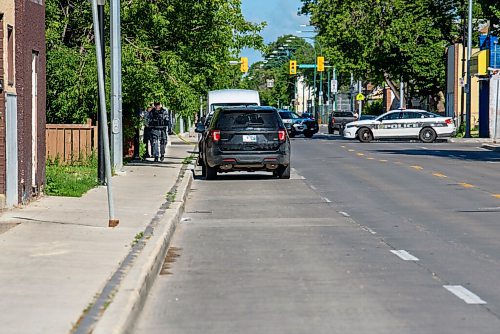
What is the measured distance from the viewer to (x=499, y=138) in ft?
198

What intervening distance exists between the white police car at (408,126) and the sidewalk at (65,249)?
34500 mm

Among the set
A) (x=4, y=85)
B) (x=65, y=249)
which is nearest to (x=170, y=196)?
(x=4, y=85)

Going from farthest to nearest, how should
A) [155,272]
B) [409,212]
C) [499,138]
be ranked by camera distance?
[499,138] → [409,212] → [155,272]

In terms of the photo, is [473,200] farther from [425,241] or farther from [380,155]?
[380,155]

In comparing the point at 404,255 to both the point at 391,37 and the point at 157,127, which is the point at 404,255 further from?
the point at 391,37

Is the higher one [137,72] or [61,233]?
[137,72]

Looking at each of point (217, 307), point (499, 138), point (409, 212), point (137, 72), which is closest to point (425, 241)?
point (409, 212)

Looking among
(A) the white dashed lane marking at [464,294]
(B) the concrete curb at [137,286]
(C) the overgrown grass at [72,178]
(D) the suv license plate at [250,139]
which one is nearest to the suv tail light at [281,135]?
(D) the suv license plate at [250,139]

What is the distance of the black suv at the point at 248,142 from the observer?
2772 centimetres

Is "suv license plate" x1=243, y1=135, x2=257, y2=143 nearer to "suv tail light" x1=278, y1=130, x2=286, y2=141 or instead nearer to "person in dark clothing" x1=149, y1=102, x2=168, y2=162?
"suv tail light" x1=278, y1=130, x2=286, y2=141

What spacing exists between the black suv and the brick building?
6972 mm

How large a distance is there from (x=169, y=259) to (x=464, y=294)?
13.1 ft

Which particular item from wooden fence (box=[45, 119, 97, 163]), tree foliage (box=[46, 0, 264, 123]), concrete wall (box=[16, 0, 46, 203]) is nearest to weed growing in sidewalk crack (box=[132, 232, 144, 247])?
concrete wall (box=[16, 0, 46, 203])

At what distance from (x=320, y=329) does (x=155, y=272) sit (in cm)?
336
